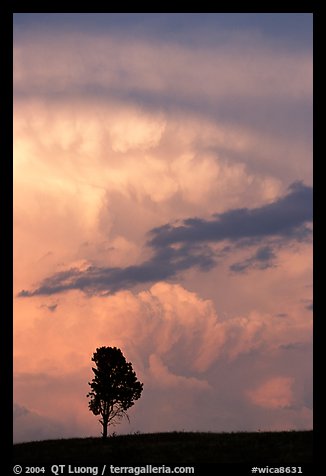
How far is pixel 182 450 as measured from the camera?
56750 mm

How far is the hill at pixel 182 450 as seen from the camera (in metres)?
52.8

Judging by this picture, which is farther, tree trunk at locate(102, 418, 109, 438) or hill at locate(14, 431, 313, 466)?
tree trunk at locate(102, 418, 109, 438)

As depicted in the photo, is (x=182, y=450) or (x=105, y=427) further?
(x=105, y=427)

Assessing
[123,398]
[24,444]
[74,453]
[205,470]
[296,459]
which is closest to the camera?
[205,470]

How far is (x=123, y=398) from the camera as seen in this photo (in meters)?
71.1

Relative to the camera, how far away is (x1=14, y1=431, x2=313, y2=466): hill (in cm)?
5281

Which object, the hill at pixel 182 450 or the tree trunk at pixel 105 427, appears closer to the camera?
the hill at pixel 182 450
